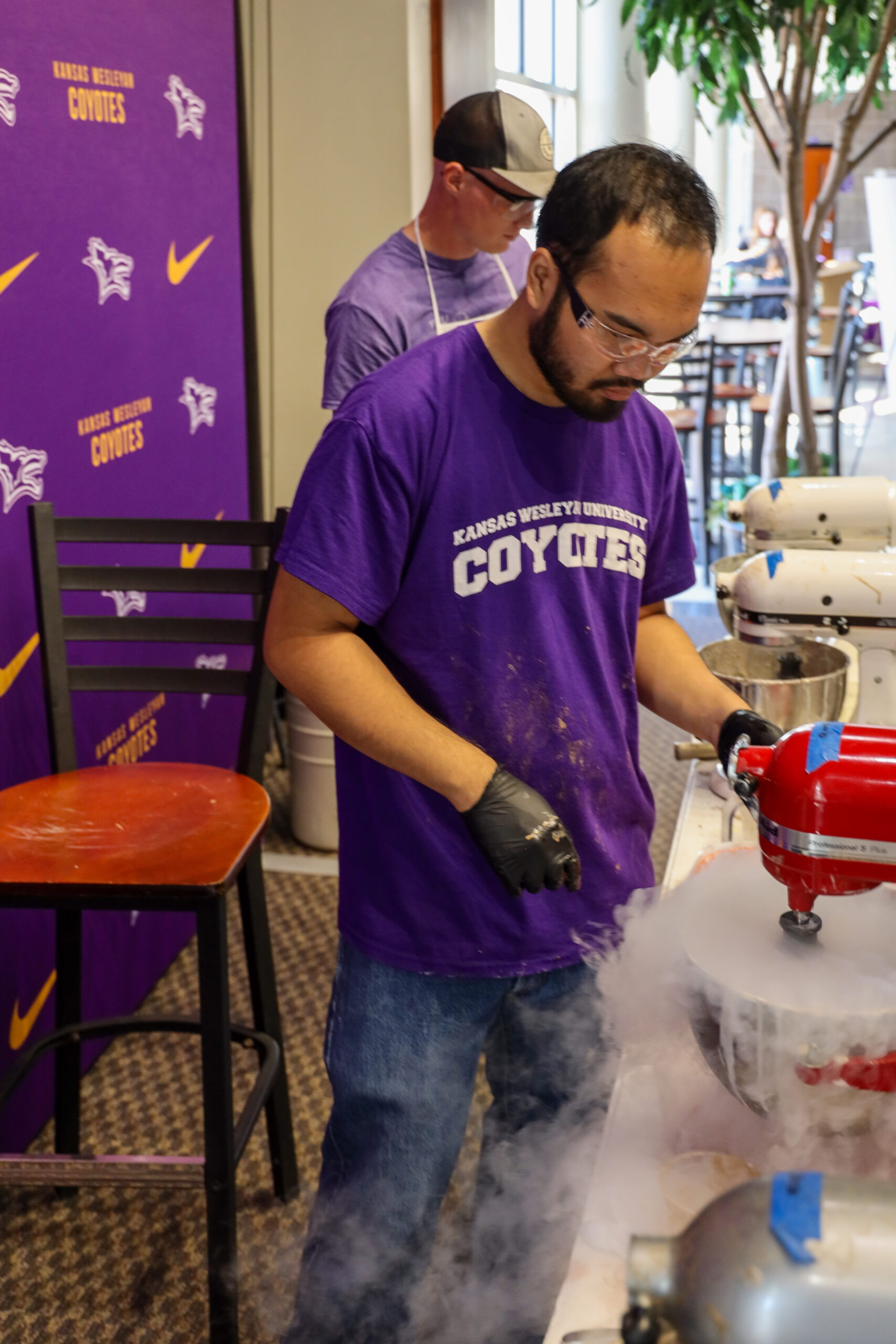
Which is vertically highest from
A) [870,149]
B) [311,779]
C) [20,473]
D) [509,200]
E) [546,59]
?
[546,59]

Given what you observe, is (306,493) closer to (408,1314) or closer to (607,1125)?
(607,1125)

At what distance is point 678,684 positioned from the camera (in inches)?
57.1

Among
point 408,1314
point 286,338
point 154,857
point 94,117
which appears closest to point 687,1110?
point 408,1314

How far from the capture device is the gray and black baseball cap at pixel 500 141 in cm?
243

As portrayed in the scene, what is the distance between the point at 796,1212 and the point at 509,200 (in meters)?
2.33

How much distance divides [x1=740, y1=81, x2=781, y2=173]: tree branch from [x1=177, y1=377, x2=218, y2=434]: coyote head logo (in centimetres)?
181

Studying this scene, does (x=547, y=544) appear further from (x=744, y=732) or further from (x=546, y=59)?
(x=546, y=59)

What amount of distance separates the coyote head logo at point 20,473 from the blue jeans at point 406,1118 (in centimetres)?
116

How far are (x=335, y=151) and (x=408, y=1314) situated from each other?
3.06 metres

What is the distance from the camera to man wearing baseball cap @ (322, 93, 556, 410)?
244 cm

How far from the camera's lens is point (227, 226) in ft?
9.90

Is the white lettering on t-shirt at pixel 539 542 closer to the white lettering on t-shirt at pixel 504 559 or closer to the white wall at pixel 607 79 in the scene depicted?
the white lettering on t-shirt at pixel 504 559

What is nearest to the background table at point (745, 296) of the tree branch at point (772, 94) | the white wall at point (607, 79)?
the white wall at point (607, 79)

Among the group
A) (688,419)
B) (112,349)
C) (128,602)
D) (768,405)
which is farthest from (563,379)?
(768,405)
